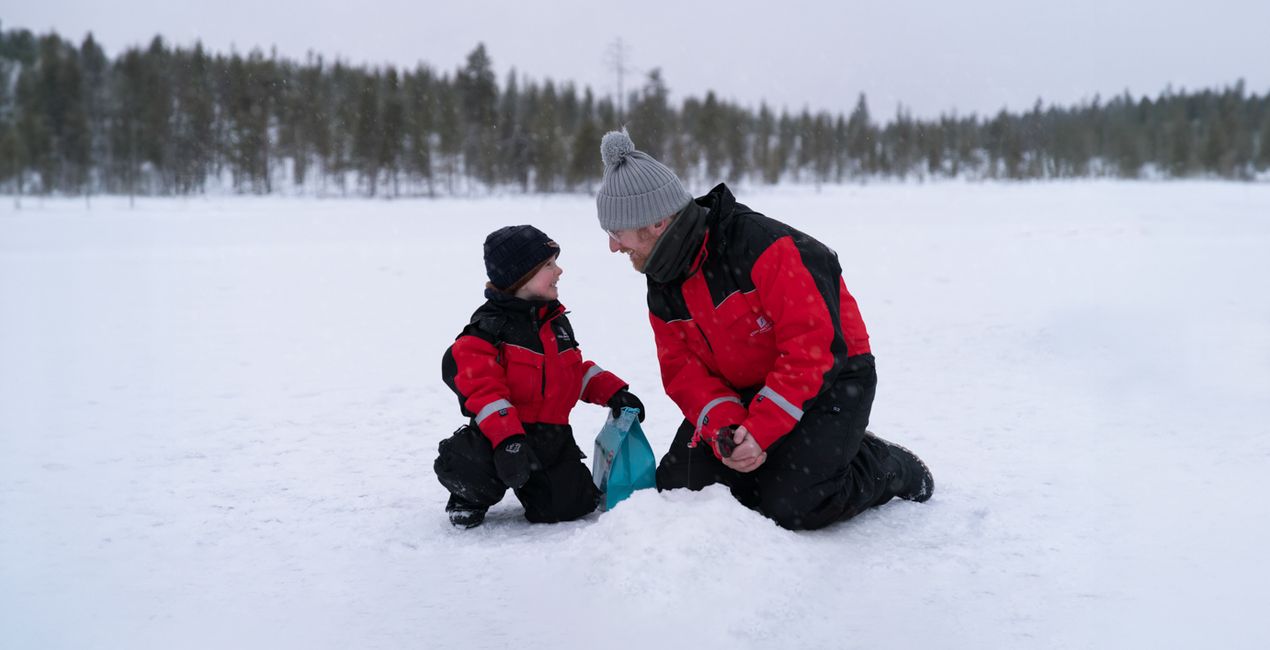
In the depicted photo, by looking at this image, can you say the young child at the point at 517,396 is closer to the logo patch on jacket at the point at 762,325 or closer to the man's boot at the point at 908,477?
the logo patch on jacket at the point at 762,325

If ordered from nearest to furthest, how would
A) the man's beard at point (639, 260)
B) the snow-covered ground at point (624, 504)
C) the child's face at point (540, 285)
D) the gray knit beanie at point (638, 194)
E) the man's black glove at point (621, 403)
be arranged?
the snow-covered ground at point (624, 504)
the gray knit beanie at point (638, 194)
the man's beard at point (639, 260)
the child's face at point (540, 285)
the man's black glove at point (621, 403)

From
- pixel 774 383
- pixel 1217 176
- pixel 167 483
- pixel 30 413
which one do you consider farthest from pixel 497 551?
pixel 1217 176

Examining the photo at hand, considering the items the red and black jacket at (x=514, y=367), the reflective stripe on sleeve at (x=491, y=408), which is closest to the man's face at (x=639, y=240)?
the red and black jacket at (x=514, y=367)

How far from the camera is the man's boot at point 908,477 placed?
2844mm

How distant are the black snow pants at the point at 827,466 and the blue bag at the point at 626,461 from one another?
0.54 feet

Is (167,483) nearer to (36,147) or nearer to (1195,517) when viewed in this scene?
(1195,517)

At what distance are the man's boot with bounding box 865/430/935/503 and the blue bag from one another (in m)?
0.81

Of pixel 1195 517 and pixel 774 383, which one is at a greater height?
pixel 774 383

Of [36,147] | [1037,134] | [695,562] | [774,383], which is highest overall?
[1037,134]

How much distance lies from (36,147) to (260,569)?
162 feet

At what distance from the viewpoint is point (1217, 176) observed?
57.9 meters

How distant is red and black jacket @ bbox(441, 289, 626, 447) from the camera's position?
2.64 m

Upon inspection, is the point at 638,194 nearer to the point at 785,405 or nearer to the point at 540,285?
the point at 540,285

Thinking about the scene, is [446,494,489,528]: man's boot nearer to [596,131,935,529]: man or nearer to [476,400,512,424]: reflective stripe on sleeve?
[476,400,512,424]: reflective stripe on sleeve
